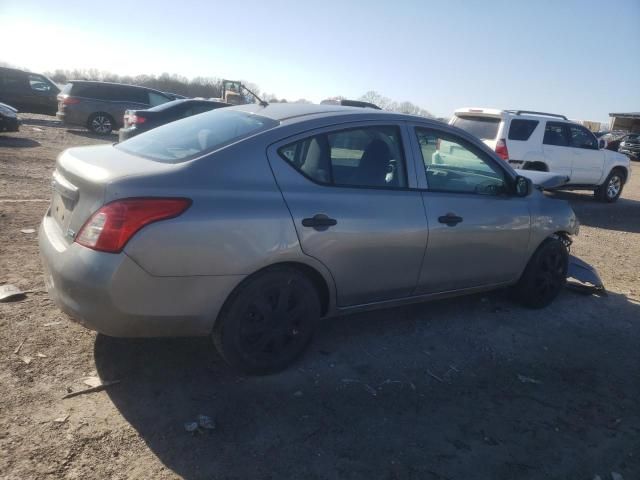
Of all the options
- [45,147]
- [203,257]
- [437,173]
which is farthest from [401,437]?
[45,147]

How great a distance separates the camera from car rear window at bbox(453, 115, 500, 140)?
1056 cm

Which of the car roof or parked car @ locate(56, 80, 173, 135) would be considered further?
parked car @ locate(56, 80, 173, 135)

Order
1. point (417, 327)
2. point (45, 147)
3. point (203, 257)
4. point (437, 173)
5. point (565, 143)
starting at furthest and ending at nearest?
Result: point (45, 147) < point (565, 143) < point (417, 327) < point (437, 173) < point (203, 257)

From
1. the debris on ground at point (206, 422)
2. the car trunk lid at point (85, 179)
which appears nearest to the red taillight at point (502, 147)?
the car trunk lid at point (85, 179)

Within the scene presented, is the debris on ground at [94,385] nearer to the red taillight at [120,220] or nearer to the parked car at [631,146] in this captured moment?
the red taillight at [120,220]

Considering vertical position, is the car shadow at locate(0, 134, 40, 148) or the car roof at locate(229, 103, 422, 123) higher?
the car roof at locate(229, 103, 422, 123)

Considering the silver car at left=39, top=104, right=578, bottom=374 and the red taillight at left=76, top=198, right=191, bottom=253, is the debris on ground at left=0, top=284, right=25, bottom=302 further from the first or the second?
the red taillight at left=76, top=198, right=191, bottom=253

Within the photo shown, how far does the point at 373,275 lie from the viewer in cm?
363

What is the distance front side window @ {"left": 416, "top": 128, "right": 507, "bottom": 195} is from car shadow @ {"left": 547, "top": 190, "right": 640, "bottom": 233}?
6.61m

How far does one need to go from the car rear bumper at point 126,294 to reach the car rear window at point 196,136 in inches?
28.5

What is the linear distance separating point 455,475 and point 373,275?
139 cm

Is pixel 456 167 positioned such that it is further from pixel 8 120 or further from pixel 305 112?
pixel 8 120

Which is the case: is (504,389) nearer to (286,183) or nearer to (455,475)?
(455,475)

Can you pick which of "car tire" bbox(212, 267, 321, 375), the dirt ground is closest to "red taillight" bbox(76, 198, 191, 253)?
"car tire" bbox(212, 267, 321, 375)
